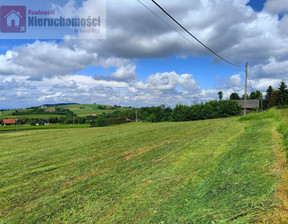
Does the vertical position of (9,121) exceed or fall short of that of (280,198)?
it falls short

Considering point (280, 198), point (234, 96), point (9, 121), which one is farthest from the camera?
point (234, 96)

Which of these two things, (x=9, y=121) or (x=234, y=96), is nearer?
(x=9, y=121)

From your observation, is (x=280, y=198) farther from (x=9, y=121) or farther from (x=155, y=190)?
(x=9, y=121)

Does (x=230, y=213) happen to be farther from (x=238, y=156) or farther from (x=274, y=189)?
(x=238, y=156)

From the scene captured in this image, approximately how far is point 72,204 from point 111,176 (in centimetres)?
165

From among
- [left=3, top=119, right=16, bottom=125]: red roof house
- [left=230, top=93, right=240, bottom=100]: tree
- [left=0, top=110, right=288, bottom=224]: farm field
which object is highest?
[left=230, top=93, right=240, bottom=100]: tree

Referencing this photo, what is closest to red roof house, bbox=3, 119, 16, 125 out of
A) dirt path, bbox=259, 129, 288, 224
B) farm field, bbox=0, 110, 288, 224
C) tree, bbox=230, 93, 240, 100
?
farm field, bbox=0, 110, 288, 224

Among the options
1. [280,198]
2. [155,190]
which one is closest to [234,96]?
[280,198]

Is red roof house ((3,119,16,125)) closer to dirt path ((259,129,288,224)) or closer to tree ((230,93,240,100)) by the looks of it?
dirt path ((259,129,288,224))

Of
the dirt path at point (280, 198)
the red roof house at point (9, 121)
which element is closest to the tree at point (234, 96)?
the dirt path at point (280, 198)

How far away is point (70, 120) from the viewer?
261 ft

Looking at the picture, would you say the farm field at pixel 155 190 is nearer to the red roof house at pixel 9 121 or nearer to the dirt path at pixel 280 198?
the dirt path at pixel 280 198

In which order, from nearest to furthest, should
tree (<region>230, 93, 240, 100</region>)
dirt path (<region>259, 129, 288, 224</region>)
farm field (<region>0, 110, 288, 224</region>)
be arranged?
dirt path (<region>259, 129, 288, 224</region>) → farm field (<region>0, 110, 288, 224</region>) → tree (<region>230, 93, 240, 100</region>)

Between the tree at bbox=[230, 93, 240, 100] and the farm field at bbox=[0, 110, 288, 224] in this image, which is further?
the tree at bbox=[230, 93, 240, 100]
